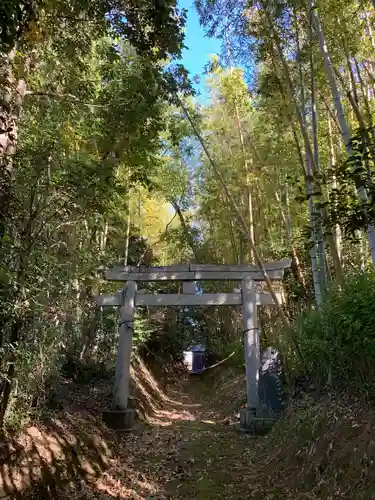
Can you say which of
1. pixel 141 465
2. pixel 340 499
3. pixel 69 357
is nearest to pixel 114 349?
pixel 69 357

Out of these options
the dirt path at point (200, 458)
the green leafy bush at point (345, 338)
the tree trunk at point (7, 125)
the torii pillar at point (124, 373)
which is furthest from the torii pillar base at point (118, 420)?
the tree trunk at point (7, 125)

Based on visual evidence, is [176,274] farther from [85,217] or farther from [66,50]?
[66,50]

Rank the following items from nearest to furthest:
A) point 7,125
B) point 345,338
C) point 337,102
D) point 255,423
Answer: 1. point 7,125
2. point 345,338
3. point 337,102
4. point 255,423

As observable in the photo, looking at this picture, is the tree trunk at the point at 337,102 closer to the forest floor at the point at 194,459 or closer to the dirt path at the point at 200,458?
the forest floor at the point at 194,459

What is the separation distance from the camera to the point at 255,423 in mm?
6062

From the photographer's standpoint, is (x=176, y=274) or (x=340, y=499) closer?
(x=340, y=499)

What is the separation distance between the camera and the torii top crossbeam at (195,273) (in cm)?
718

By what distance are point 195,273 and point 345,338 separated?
3.83m

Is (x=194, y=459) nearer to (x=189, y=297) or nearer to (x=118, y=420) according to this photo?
(x=118, y=420)

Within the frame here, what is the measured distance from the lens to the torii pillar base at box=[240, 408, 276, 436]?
5969mm

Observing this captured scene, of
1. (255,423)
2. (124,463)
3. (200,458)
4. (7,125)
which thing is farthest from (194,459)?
(7,125)

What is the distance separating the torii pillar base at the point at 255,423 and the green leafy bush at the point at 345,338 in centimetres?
174

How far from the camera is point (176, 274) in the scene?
24.2 ft

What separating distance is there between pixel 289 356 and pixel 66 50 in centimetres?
450
